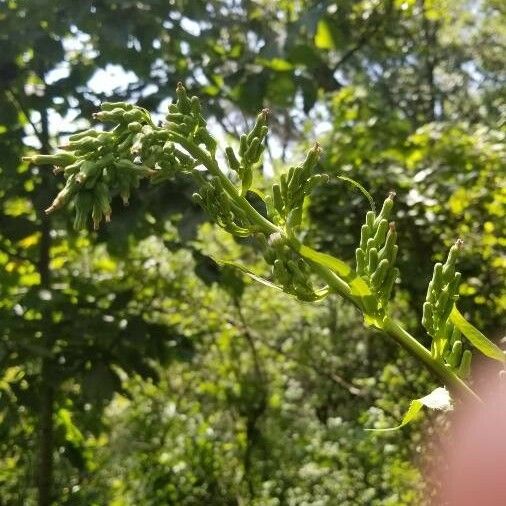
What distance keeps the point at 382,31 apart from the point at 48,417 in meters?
3.48

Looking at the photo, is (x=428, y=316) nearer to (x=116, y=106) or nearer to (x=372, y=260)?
(x=372, y=260)

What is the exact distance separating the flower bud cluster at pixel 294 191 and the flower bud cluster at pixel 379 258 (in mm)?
92

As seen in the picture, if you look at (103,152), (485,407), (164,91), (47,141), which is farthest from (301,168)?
(47,141)

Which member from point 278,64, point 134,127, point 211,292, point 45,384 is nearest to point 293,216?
point 134,127

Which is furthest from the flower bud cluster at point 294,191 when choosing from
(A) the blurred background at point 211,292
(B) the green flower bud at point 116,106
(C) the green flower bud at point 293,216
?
(A) the blurred background at point 211,292

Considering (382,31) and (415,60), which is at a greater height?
(415,60)

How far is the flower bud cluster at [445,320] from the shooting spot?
3.24 feet

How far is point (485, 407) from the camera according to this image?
0.93 m

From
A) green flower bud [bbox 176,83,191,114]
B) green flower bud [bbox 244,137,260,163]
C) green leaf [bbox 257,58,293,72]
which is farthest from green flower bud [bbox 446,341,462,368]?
green leaf [bbox 257,58,293,72]

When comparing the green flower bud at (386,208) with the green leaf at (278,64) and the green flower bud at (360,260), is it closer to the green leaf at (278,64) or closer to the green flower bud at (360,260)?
the green flower bud at (360,260)

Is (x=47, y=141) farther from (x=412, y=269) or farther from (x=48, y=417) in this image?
(x=412, y=269)

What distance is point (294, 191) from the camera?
3.41ft

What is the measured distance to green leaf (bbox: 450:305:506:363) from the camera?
958 mm

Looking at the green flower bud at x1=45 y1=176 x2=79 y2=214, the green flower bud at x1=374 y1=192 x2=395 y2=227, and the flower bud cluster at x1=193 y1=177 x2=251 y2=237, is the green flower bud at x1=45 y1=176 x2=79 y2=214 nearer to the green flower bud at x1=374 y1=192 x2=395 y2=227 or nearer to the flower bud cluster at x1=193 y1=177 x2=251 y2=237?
the flower bud cluster at x1=193 y1=177 x2=251 y2=237
